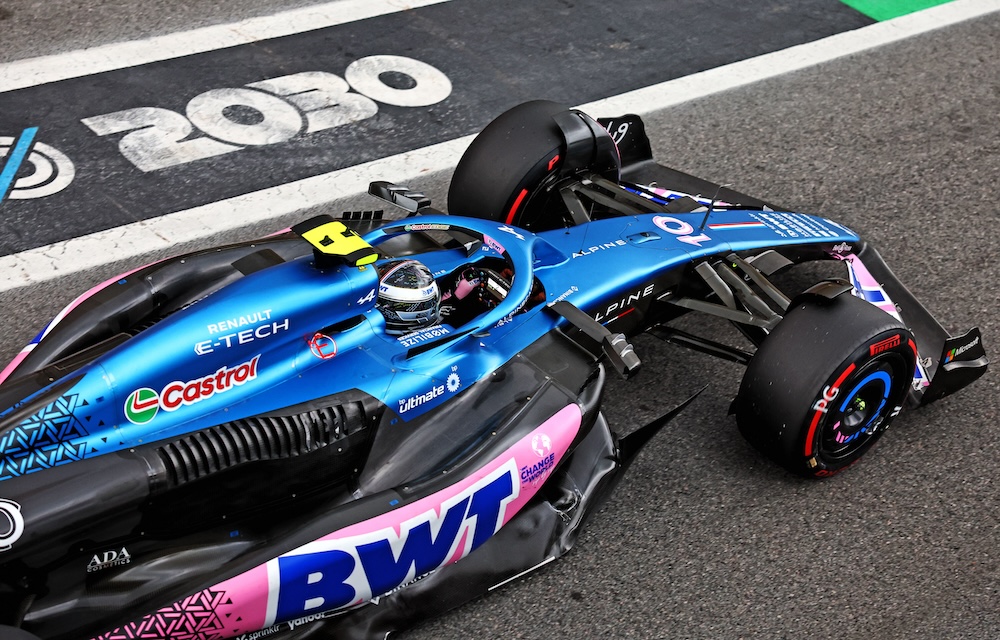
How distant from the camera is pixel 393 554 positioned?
3238mm

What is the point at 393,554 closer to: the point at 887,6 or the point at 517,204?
the point at 517,204

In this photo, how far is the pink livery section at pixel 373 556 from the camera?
297cm

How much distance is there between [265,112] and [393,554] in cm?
364

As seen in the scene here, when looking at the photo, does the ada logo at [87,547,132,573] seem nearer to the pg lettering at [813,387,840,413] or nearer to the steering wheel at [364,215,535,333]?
the steering wheel at [364,215,535,333]

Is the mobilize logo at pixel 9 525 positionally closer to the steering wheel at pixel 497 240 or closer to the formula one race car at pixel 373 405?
the formula one race car at pixel 373 405

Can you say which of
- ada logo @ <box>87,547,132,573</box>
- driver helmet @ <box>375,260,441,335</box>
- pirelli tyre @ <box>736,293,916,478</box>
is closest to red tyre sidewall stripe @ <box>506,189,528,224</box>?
driver helmet @ <box>375,260,441,335</box>

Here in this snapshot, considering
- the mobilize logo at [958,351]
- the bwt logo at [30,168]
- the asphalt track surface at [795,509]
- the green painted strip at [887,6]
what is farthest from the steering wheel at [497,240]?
the green painted strip at [887,6]

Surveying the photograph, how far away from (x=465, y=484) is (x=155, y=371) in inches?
38.9

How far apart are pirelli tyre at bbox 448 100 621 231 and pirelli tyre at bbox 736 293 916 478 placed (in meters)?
1.31

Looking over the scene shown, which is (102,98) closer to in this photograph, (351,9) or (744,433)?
(351,9)

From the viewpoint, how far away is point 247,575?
299cm

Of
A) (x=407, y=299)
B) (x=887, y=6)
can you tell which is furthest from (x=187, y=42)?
A: (x=887, y=6)

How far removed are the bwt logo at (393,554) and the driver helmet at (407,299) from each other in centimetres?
60

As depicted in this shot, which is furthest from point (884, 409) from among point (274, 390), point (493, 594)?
point (274, 390)
